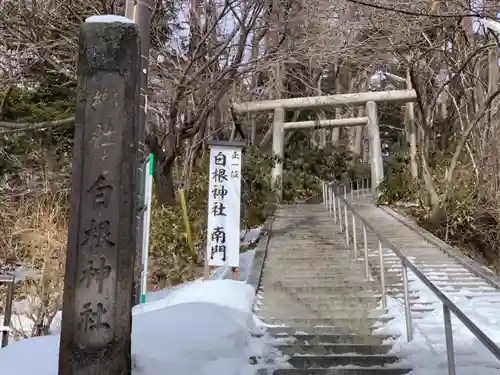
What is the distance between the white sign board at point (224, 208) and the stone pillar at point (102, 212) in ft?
12.2

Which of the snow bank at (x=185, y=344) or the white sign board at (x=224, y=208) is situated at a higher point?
the white sign board at (x=224, y=208)

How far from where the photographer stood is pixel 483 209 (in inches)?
415

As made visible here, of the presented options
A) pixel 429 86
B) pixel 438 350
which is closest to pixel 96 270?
pixel 438 350

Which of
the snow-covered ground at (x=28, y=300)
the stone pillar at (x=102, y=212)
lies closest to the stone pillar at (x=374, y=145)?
the snow-covered ground at (x=28, y=300)

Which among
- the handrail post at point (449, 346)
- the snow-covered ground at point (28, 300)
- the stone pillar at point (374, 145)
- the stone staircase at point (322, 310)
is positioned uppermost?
the stone pillar at point (374, 145)

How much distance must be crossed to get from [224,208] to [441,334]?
3.49 meters

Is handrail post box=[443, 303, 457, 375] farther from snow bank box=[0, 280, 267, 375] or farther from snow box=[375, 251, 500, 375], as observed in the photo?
snow bank box=[0, 280, 267, 375]

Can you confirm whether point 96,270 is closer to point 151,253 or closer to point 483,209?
point 151,253

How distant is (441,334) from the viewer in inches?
180

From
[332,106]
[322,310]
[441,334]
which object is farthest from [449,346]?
[332,106]

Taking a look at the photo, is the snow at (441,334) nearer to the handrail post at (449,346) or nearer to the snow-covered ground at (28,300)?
the handrail post at (449,346)

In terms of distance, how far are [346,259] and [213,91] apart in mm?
3754

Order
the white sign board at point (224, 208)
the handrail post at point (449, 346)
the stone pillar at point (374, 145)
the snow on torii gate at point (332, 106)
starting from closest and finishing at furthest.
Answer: the handrail post at point (449, 346)
the white sign board at point (224, 208)
the snow on torii gate at point (332, 106)
the stone pillar at point (374, 145)

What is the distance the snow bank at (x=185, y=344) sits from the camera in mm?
3629
